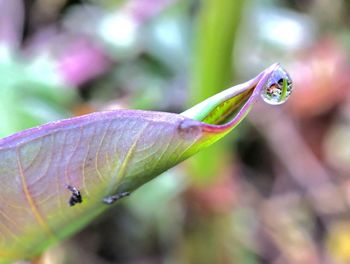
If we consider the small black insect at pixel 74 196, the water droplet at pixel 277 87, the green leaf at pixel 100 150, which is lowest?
the small black insect at pixel 74 196

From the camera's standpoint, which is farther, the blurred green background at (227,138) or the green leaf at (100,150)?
the blurred green background at (227,138)

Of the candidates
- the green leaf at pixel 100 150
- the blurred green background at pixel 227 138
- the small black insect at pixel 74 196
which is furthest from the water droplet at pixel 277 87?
the blurred green background at pixel 227 138

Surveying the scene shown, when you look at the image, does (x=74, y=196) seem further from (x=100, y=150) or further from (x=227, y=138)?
(x=227, y=138)

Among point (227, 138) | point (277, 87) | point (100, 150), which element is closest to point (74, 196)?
point (100, 150)

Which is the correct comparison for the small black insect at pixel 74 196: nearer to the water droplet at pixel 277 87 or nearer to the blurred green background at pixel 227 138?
the water droplet at pixel 277 87

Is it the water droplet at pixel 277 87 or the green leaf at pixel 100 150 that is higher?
the water droplet at pixel 277 87

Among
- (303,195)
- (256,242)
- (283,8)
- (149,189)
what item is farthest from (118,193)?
(283,8)

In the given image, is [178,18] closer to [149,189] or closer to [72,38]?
[72,38]
